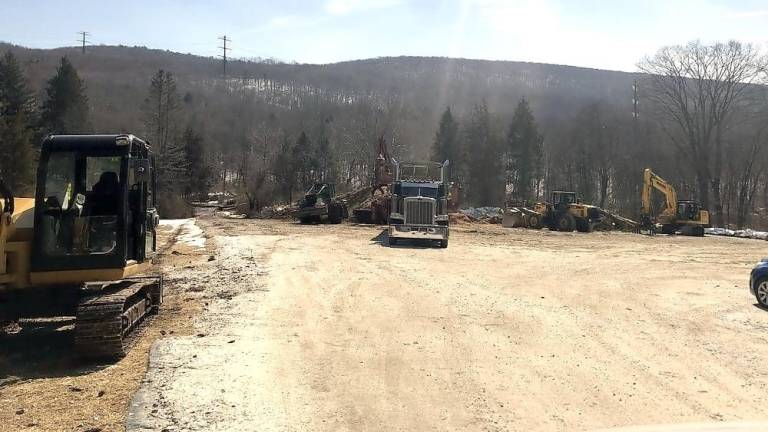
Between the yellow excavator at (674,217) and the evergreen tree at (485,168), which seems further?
the evergreen tree at (485,168)

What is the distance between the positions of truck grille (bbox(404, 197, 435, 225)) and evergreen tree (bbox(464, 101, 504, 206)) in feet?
150

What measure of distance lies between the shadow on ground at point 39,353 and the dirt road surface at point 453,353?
104 cm

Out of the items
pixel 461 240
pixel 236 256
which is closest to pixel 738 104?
pixel 461 240

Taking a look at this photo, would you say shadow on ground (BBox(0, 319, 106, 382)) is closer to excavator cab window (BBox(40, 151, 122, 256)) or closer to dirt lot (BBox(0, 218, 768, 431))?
dirt lot (BBox(0, 218, 768, 431))

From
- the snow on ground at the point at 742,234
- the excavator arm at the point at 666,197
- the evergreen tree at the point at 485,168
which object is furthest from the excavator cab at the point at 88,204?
the evergreen tree at the point at 485,168

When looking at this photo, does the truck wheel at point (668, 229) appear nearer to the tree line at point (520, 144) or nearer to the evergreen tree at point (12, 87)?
the tree line at point (520, 144)

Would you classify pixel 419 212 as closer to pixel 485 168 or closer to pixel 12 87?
pixel 485 168

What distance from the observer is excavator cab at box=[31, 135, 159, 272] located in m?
7.61

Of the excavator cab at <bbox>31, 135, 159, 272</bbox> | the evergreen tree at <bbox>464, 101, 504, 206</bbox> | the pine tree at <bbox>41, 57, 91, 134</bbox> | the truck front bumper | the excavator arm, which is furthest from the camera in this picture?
the evergreen tree at <bbox>464, 101, 504, 206</bbox>

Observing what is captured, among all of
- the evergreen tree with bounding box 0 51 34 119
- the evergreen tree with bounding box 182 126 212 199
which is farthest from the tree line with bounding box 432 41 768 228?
the evergreen tree with bounding box 0 51 34 119

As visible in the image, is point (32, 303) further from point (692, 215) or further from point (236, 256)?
point (692, 215)

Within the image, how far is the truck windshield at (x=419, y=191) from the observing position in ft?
80.6

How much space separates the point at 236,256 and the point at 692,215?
33.8 meters

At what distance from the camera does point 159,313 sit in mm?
10094
